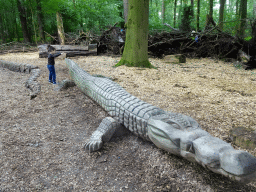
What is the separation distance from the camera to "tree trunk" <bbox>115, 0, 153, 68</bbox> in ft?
17.7

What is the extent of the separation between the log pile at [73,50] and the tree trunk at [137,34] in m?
2.92

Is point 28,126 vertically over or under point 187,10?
under

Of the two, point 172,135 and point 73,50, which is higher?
point 73,50

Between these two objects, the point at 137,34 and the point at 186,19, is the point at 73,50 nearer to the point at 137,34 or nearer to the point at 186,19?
the point at 137,34

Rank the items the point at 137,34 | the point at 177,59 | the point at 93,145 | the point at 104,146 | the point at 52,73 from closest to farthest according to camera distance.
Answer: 1. the point at 93,145
2. the point at 104,146
3. the point at 52,73
4. the point at 137,34
5. the point at 177,59

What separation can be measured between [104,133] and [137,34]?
4.21 metres

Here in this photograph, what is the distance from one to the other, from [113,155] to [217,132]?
1233mm

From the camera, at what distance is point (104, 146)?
209 centimetres

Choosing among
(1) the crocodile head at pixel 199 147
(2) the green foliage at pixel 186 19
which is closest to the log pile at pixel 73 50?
Result: (2) the green foliage at pixel 186 19

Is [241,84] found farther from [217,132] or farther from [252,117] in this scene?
[217,132]

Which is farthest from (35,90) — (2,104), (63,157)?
(63,157)

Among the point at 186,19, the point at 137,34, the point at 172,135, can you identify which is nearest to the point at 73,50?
the point at 137,34

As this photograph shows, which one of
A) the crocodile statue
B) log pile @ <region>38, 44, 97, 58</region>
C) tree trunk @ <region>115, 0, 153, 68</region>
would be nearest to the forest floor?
the crocodile statue

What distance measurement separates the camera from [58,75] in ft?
17.0
